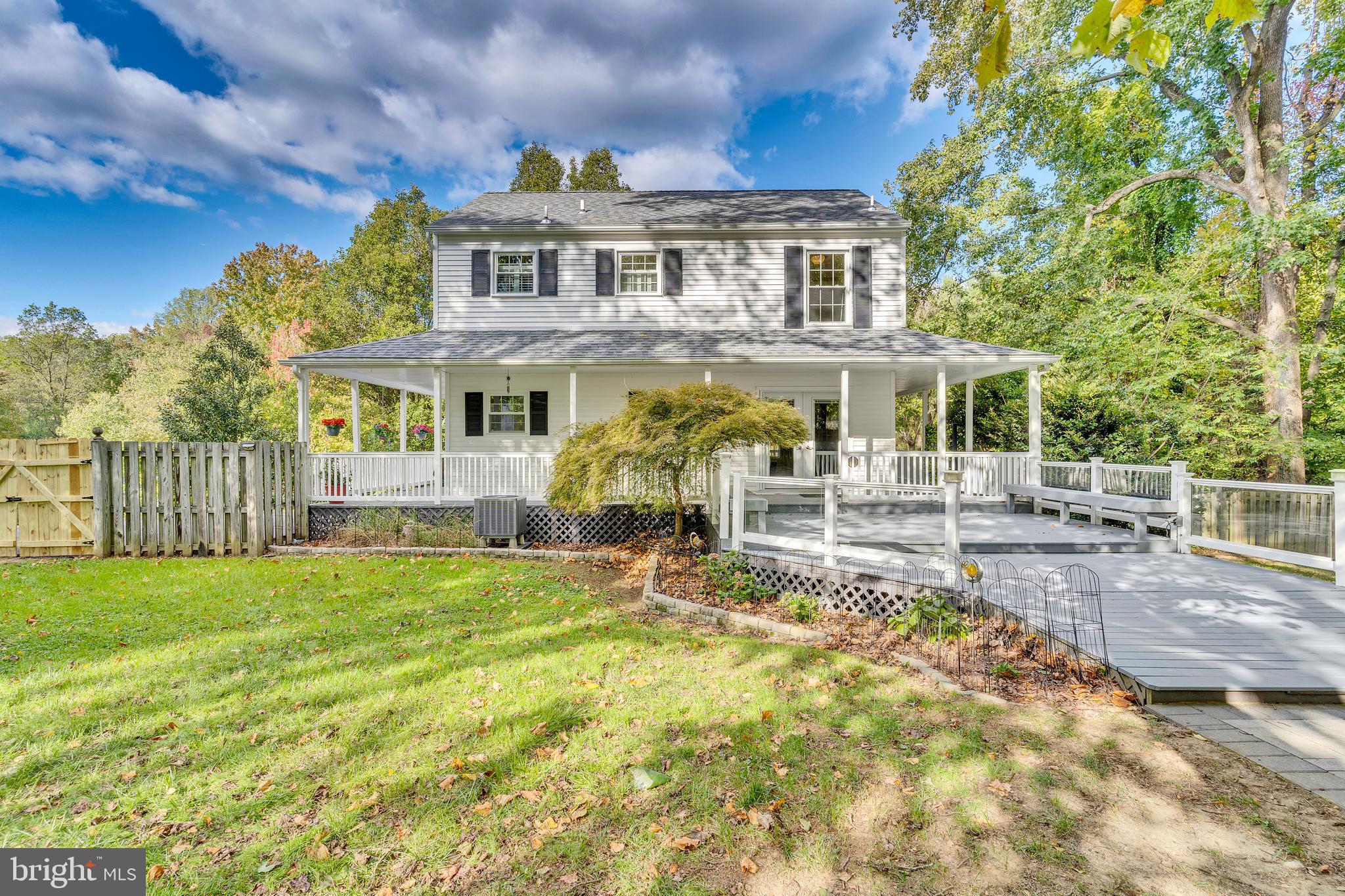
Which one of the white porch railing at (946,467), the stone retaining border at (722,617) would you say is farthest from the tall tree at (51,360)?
the white porch railing at (946,467)

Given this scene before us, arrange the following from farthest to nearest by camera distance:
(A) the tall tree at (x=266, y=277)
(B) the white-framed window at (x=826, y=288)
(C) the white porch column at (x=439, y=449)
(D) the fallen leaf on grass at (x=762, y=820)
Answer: (A) the tall tree at (x=266, y=277)
(B) the white-framed window at (x=826, y=288)
(C) the white porch column at (x=439, y=449)
(D) the fallen leaf on grass at (x=762, y=820)

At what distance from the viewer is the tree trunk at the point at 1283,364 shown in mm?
10938

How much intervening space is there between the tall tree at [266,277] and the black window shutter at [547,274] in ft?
90.5

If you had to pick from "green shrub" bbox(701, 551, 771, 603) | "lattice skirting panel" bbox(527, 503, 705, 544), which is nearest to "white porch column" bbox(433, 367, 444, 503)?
"lattice skirting panel" bbox(527, 503, 705, 544)

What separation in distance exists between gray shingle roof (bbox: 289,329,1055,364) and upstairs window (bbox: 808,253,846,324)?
0.45 metres

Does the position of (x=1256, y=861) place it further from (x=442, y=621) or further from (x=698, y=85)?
(x=698, y=85)

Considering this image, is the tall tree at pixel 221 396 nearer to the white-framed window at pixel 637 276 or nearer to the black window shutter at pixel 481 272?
the black window shutter at pixel 481 272

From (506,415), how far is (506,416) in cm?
2

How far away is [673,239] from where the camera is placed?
13.2 meters

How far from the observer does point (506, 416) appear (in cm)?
1311

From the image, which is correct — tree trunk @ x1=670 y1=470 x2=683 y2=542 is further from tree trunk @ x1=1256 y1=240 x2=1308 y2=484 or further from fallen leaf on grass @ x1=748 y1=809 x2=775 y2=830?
tree trunk @ x1=1256 y1=240 x2=1308 y2=484

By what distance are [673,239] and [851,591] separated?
10275mm

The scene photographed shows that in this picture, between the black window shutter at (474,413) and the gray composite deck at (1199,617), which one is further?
the black window shutter at (474,413)

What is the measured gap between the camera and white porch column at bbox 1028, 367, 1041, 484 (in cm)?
1020
